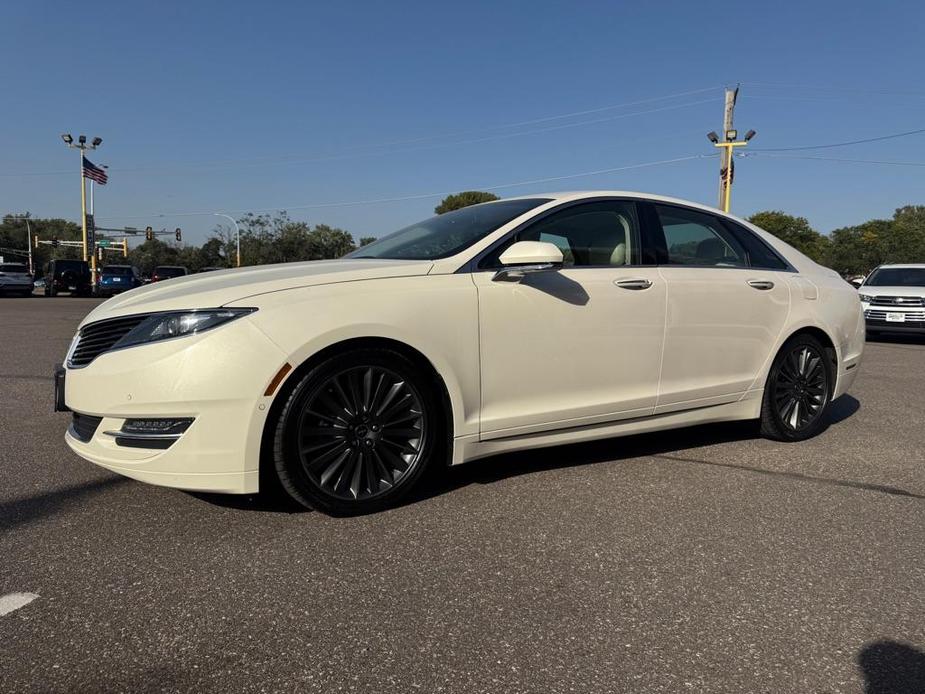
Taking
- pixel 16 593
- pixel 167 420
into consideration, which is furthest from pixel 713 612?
pixel 16 593

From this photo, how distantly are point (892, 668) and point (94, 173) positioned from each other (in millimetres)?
43035

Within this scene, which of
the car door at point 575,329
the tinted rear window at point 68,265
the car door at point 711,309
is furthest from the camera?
the tinted rear window at point 68,265

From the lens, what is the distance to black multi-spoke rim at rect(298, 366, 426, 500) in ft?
9.75

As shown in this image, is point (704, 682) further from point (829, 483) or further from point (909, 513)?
point (829, 483)

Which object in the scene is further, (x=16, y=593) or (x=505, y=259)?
(x=505, y=259)

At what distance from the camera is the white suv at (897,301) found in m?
12.5

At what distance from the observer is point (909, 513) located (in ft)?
10.6

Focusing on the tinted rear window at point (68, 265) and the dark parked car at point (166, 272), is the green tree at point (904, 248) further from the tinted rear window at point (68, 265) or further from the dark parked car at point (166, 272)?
the tinted rear window at point (68, 265)

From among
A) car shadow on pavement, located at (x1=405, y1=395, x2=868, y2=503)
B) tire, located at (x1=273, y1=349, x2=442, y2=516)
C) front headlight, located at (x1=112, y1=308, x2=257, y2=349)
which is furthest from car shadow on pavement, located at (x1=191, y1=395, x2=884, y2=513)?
front headlight, located at (x1=112, y1=308, x2=257, y2=349)

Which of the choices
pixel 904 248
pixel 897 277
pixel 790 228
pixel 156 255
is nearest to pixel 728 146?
pixel 897 277

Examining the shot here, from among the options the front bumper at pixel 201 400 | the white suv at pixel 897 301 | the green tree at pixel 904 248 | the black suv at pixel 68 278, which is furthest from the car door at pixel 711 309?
the green tree at pixel 904 248

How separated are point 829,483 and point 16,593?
3757 millimetres

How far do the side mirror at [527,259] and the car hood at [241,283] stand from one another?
38cm

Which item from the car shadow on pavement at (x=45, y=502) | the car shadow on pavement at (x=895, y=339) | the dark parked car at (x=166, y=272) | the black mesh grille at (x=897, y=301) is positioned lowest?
the car shadow on pavement at (x=895, y=339)
